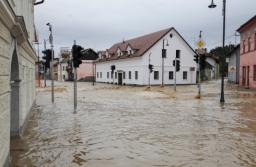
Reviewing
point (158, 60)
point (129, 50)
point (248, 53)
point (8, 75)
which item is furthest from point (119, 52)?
point (8, 75)

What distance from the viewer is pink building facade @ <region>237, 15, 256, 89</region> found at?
34.0 m

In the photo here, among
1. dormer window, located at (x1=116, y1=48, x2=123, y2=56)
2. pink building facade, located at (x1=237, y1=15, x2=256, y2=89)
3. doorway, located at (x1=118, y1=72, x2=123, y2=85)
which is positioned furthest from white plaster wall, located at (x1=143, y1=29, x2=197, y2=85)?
pink building facade, located at (x1=237, y1=15, x2=256, y2=89)

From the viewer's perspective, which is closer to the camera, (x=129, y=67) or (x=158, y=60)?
(x=158, y=60)

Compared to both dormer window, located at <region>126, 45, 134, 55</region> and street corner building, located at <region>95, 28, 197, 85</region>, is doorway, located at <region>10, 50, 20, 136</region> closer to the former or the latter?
street corner building, located at <region>95, 28, 197, 85</region>

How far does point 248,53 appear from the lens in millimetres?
36188

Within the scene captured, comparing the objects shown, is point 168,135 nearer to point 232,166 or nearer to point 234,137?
point 234,137

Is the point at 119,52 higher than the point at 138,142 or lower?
higher

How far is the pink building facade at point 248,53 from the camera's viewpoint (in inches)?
1340

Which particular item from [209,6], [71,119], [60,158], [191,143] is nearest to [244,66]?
[209,6]

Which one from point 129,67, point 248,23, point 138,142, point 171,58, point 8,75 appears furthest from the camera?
point 129,67

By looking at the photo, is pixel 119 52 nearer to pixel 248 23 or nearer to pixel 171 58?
pixel 171 58

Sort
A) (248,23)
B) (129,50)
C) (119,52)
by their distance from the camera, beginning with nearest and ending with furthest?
1. (248,23)
2. (129,50)
3. (119,52)

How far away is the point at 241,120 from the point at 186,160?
7.29 m

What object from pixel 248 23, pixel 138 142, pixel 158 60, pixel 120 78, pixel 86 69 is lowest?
pixel 138 142
